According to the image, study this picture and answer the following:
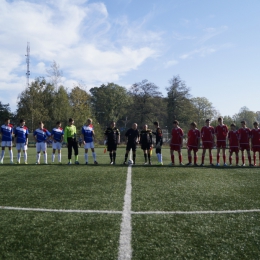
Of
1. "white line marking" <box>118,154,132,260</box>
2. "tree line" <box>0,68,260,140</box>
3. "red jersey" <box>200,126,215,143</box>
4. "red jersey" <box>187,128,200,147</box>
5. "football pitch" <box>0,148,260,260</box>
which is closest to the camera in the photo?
"white line marking" <box>118,154,132,260</box>

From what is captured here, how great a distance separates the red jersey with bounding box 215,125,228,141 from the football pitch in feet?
14.7

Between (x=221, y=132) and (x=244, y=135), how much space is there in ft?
3.47

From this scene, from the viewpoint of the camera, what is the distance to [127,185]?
7.02 m

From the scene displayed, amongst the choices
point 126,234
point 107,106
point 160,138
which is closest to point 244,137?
point 160,138

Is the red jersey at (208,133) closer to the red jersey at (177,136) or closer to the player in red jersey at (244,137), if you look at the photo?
the red jersey at (177,136)

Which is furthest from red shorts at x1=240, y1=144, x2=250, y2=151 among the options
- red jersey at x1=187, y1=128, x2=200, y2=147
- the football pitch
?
the football pitch

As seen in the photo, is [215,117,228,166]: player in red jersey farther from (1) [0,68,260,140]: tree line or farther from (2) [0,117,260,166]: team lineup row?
(1) [0,68,260,140]: tree line

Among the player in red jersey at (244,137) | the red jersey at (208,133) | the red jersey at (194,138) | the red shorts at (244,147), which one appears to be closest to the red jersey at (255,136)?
the player in red jersey at (244,137)

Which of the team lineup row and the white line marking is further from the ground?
the team lineup row

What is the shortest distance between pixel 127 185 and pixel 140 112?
50109mm

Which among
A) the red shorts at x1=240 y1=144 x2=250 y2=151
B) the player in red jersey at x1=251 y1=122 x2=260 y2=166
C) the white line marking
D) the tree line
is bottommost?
the white line marking

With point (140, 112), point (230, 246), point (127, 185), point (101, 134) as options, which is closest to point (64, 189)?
point (127, 185)

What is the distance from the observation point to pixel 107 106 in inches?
2965

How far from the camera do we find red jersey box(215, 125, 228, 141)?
11.8m
